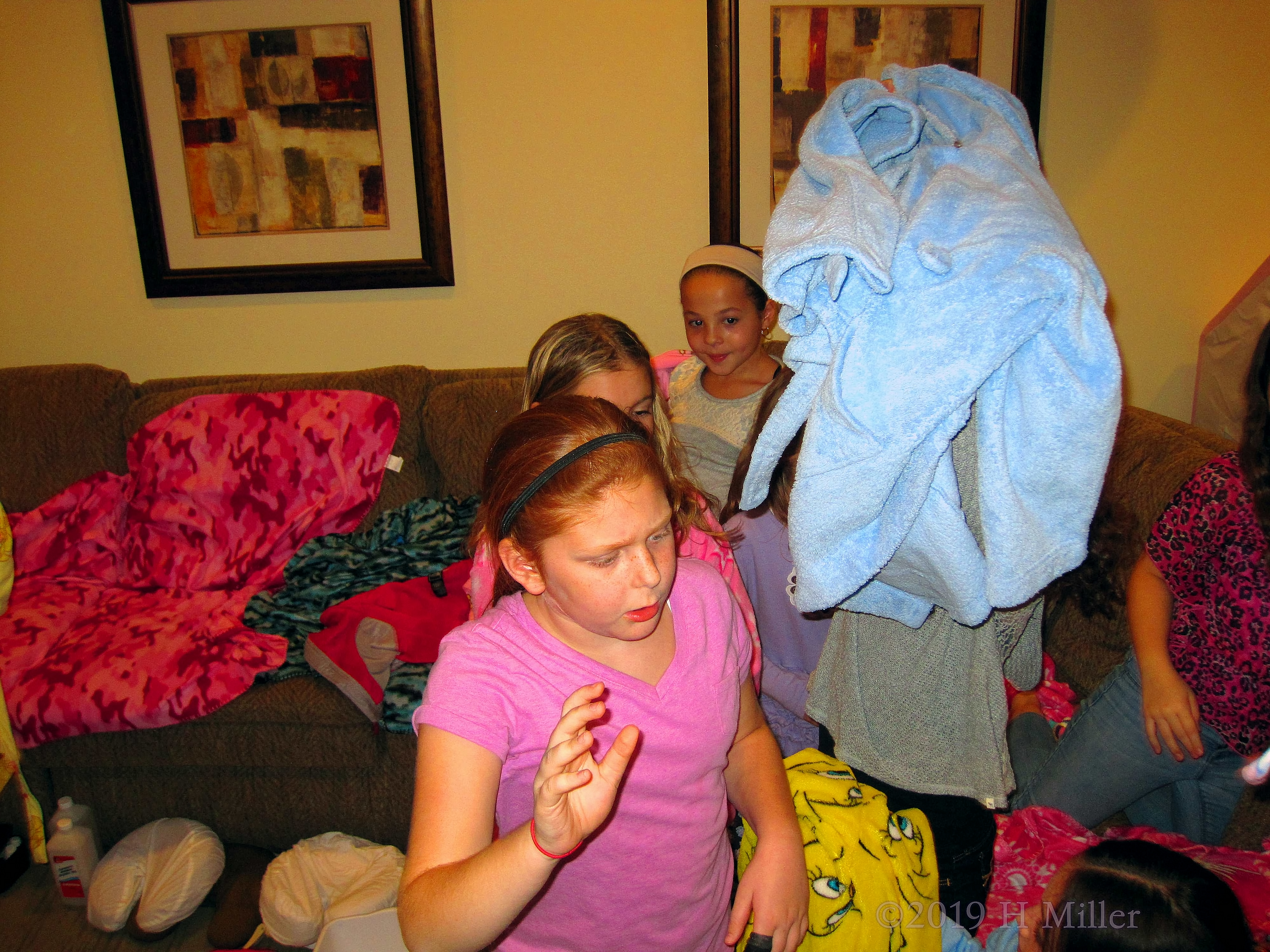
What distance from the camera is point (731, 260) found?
1.76 meters

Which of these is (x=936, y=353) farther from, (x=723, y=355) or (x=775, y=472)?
(x=723, y=355)

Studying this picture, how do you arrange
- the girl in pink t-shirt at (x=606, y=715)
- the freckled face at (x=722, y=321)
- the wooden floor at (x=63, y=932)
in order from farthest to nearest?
the freckled face at (x=722, y=321), the wooden floor at (x=63, y=932), the girl in pink t-shirt at (x=606, y=715)

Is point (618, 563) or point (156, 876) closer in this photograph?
point (618, 563)

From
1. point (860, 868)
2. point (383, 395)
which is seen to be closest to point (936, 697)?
point (860, 868)

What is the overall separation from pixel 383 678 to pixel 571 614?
1102mm

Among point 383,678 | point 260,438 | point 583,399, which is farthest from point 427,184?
point 583,399

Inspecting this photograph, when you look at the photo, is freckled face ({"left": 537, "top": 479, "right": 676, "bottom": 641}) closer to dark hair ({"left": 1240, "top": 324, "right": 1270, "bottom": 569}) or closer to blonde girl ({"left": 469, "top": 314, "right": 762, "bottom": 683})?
blonde girl ({"left": 469, "top": 314, "right": 762, "bottom": 683})

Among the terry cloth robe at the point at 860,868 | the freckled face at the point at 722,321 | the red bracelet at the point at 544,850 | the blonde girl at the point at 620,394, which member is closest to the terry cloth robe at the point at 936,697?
the terry cloth robe at the point at 860,868

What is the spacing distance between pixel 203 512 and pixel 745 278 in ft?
5.66

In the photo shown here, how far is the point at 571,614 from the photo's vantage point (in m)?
0.83

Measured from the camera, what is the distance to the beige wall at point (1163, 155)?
2145mm

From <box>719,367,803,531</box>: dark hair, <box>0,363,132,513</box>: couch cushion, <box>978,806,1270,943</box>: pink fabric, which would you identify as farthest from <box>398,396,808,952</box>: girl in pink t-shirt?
<box>0,363,132,513</box>: couch cushion

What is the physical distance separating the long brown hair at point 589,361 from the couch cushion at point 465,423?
81cm

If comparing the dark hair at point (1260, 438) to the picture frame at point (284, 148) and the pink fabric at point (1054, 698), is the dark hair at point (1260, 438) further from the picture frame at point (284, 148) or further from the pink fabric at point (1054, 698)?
the picture frame at point (284, 148)
